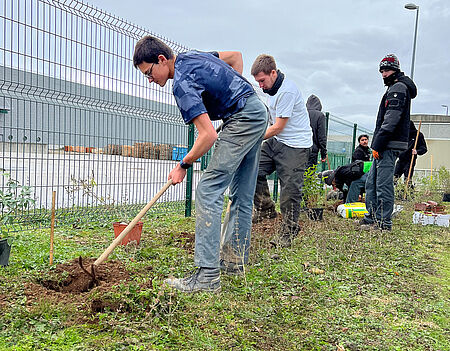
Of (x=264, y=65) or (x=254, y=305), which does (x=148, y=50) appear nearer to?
(x=254, y=305)

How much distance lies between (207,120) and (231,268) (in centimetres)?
136

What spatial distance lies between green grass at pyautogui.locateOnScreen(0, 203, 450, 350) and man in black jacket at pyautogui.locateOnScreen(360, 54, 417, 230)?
125 centimetres

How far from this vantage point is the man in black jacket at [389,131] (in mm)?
5535

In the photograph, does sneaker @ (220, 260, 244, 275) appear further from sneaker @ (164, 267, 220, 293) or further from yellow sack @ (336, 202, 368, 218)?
yellow sack @ (336, 202, 368, 218)

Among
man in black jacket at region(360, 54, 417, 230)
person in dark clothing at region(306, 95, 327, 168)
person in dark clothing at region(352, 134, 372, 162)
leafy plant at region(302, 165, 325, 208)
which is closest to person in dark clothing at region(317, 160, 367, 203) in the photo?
person in dark clothing at region(306, 95, 327, 168)

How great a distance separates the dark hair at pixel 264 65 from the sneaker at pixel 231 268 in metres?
2.28

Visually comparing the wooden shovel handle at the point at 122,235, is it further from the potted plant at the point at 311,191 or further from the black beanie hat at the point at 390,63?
the black beanie hat at the point at 390,63

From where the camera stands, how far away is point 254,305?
114 inches

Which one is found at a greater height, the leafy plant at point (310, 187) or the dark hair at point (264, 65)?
the dark hair at point (264, 65)

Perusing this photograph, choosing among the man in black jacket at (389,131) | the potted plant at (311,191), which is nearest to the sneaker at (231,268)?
the man in black jacket at (389,131)

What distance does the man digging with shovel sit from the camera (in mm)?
2956

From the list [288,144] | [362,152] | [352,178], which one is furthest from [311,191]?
[362,152]

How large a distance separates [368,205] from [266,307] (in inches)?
144

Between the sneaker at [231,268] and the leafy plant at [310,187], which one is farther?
the leafy plant at [310,187]
